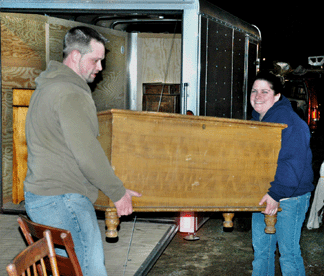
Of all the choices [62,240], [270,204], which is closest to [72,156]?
[62,240]

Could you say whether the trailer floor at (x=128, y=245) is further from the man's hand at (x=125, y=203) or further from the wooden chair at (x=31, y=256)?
the wooden chair at (x=31, y=256)

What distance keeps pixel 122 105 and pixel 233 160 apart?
5204 mm

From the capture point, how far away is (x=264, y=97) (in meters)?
2.80

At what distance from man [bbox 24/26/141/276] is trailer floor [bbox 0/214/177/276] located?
1.28 meters

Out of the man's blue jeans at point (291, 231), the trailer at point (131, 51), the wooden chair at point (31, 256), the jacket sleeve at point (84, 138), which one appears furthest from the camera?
the trailer at point (131, 51)

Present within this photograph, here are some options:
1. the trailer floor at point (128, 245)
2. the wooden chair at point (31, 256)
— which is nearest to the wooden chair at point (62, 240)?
the wooden chair at point (31, 256)

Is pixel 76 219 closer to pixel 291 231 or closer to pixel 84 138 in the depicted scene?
pixel 84 138

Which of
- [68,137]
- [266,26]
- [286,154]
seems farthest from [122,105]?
[266,26]

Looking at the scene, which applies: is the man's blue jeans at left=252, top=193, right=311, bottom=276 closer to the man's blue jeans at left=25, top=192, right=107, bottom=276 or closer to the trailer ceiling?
the man's blue jeans at left=25, top=192, right=107, bottom=276

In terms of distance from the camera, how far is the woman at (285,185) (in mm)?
2426

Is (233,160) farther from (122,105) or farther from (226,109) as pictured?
(122,105)

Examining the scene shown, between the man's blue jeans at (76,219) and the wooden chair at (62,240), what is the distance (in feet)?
0.43

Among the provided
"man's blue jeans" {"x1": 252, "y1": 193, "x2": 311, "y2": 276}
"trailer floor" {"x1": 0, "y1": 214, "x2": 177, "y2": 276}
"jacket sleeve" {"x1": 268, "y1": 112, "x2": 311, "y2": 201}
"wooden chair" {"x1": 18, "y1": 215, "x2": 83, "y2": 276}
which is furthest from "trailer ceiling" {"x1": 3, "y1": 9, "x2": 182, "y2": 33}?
"wooden chair" {"x1": 18, "y1": 215, "x2": 83, "y2": 276}

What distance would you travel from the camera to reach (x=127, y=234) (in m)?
4.66
